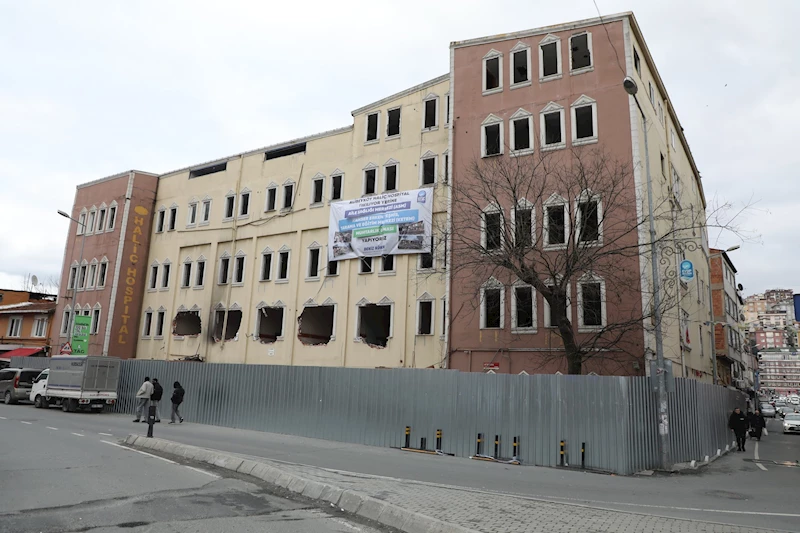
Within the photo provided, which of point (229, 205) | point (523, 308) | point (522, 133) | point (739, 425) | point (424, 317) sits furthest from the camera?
point (229, 205)

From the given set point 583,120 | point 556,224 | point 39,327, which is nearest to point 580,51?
point 583,120

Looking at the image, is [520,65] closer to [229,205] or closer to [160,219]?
[229,205]

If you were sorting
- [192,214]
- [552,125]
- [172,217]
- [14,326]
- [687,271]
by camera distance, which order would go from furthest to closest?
[14,326] → [172,217] → [192,214] → [552,125] → [687,271]

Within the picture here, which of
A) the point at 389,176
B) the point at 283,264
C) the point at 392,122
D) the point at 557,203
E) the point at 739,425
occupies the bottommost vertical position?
the point at 739,425

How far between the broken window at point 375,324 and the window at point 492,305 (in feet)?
25.8

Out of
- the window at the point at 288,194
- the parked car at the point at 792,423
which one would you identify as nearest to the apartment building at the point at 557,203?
the window at the point at 288,194

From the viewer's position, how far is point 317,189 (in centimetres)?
3325

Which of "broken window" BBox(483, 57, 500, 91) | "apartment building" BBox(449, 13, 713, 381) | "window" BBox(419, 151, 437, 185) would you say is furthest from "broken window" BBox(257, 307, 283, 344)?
"broken window" BBox(483, 57, 500, 91)

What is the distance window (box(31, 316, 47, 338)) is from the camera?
157ft

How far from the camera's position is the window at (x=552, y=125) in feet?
80.1

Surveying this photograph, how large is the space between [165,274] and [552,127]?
27.6 meters

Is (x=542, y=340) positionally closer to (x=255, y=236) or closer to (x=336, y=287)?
(x=336, y=287)

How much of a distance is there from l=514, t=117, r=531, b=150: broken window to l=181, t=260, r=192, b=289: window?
23.3 m

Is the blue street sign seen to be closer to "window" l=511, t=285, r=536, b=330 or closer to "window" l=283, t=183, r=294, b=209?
"window" l=511, t=285, r=536, b=330
